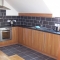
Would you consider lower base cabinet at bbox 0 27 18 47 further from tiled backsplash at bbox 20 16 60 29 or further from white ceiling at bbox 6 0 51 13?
white ceiling at bbox 6 0 51 13

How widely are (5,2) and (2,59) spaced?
365cm

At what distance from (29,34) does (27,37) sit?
20 cm

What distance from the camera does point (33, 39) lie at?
432 cm

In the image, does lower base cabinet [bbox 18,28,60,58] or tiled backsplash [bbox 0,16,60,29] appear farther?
tiled backsplash [bbox 0,16,60,29]

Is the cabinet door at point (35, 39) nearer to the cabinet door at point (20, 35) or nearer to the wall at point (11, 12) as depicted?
the cabinet door at point (20, 35)

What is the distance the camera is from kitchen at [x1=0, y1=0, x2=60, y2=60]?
3612 millimetres

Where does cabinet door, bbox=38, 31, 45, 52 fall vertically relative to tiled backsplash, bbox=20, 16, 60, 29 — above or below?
below

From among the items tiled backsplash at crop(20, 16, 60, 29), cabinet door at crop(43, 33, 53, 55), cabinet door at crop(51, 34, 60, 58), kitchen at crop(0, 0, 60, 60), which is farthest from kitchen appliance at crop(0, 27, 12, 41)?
cabinet door at crop(51, 34, 60, 58)

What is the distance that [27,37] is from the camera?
183 inches

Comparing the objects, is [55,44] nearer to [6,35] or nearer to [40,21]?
[40,21]

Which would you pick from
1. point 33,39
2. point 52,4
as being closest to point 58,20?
point 52,4

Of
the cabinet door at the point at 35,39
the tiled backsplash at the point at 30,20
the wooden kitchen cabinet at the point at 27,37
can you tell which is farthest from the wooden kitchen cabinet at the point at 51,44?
the wooden kitchen cabinet at the point at 27,37

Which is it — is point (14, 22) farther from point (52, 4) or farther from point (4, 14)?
point (52, 4)

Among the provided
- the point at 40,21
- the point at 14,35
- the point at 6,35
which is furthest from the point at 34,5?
the point at 6,35
